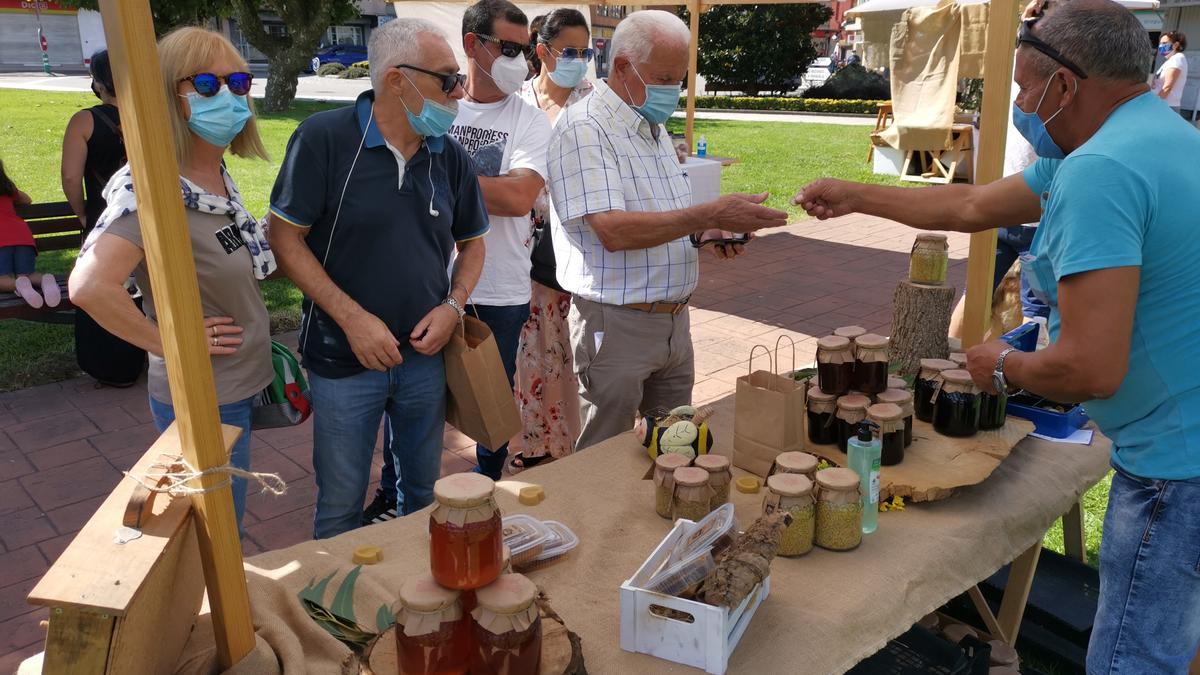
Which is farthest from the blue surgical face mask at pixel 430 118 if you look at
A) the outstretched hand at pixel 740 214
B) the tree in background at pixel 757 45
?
the tree in background at pixel 757 45

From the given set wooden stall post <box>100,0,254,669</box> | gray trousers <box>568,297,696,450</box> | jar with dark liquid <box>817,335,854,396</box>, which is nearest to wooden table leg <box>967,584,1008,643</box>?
jar with dark liquid <box>817,335,854,396</box>

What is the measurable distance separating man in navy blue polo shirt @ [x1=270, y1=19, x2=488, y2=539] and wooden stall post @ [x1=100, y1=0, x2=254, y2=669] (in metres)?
0.99

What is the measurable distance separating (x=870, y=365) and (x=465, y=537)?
140cm

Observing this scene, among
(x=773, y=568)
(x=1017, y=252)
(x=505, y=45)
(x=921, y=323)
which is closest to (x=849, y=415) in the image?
(x=773, y=568)

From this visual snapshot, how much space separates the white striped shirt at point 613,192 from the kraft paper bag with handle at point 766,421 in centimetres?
66

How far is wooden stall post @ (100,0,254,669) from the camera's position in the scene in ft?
3.90

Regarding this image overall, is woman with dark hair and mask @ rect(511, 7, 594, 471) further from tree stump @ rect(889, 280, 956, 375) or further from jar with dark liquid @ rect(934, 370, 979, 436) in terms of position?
jar with dark liquid @ rect(934, 370, 979, 436)

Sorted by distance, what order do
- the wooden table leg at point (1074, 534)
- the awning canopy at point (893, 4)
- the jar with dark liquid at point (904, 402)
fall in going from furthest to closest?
the awning canopy at point (893, 4) < the wooden table leg at point (1074, 534) < the jar with dark liquid at point (904, 402)

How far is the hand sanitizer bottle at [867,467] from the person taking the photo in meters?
1.96

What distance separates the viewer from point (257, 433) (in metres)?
4.36

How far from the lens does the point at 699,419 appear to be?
2283mm

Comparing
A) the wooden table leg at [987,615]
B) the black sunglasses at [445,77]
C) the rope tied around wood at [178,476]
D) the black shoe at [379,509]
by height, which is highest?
the black sunglasses at [445,77]

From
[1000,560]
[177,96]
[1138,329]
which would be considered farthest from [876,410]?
[177,96]

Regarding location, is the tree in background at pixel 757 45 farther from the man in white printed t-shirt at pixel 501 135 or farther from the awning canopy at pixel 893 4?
the man in white printed t-shirt at pixel 501 135
